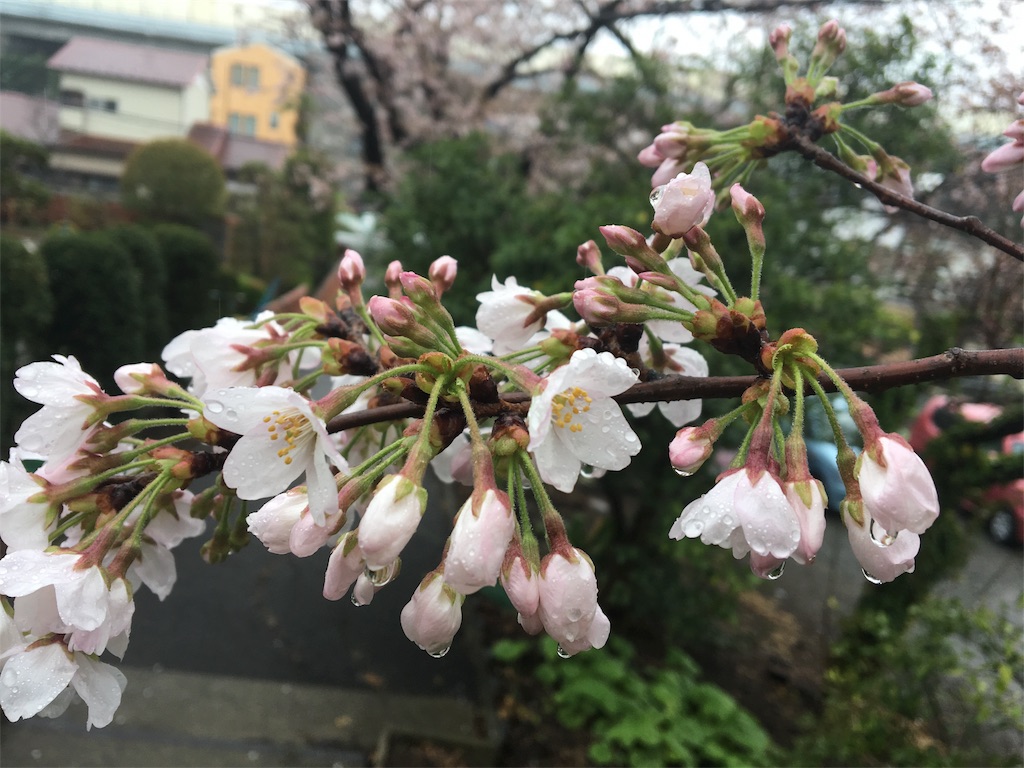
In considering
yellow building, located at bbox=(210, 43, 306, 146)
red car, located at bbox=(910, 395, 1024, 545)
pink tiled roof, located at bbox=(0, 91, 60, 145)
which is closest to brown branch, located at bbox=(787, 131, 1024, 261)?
red car, located at bbox=(910, 395, 1024, 545)

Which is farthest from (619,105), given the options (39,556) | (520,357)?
(39,556)

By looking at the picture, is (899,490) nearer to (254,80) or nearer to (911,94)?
(911,94)

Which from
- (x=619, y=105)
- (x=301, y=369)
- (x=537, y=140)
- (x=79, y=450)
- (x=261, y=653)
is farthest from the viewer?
(x=537, y=140)

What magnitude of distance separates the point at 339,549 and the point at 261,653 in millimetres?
4008

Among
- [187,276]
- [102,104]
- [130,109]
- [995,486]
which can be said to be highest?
[102,104]

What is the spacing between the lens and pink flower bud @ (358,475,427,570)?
1.92 ft

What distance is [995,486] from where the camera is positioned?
370cm

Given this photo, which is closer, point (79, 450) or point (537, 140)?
point (79, 450)

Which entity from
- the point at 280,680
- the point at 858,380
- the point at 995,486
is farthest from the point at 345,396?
the point at 995,486

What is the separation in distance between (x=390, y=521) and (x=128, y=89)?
9240mm

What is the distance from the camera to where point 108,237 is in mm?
5934

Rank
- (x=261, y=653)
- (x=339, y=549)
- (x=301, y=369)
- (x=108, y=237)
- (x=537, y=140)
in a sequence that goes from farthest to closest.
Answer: (x=537, y=140)
(x=108, y=237)
(x=261, y=653)
(x=301, y=369)
(x=339, y=549)

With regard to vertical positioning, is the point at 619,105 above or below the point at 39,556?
above

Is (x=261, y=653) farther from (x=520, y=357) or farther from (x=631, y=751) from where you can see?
(x=520, y=357)
